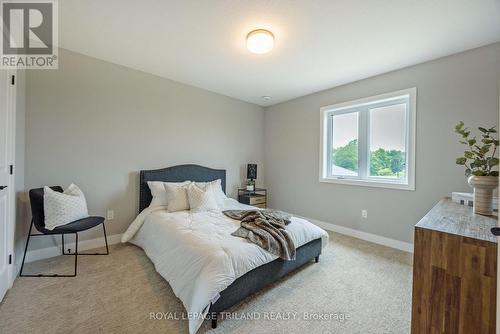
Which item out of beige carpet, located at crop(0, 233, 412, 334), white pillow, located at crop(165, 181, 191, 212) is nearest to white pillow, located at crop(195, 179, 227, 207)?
white pillow, located at crop(165, 181, 191, 212)

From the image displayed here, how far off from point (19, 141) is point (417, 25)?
4.07 meters

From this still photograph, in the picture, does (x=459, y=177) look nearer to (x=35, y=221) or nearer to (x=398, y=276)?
(x=398, y=276)

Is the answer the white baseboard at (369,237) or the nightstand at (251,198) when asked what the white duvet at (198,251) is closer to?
the white baseboard at (369,237)

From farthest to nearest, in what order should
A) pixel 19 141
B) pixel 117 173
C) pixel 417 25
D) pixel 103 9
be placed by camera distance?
pixel 117 173, pixel 19 141, pixel 417 25, pixel 103 9

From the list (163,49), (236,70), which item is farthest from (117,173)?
(236,70)

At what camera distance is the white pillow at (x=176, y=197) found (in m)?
2.80

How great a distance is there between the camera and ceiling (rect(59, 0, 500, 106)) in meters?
1.76

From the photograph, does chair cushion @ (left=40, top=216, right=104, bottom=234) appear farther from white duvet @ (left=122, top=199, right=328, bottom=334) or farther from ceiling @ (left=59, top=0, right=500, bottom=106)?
ceiling @ (left=59, top=0, right=500, bottom=106)

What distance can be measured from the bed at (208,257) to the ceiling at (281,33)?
78.6 inches

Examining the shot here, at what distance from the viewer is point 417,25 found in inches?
76.3

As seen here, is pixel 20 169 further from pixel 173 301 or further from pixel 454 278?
pixel 454 278

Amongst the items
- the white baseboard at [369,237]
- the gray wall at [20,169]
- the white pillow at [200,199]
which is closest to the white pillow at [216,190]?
the white pillow at [200,199]

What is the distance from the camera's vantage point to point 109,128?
2811 mm

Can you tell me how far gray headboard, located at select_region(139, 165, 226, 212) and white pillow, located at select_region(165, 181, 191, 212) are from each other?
1.00ft
